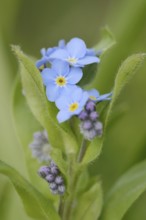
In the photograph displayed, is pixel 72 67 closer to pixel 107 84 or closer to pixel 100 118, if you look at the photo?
pixel 100 118

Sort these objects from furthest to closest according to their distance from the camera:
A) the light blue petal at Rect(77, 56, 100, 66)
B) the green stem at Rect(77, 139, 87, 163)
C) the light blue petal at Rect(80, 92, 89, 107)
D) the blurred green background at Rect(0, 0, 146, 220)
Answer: the blurred green background at Rect(0, 0, 146, 220) < the green stem at Rect(77, 139, 87, 163) < the light blue petal at Rect(77, 56, 100, 66) < the light blue petal at Rect(80, 92, 89, 107)

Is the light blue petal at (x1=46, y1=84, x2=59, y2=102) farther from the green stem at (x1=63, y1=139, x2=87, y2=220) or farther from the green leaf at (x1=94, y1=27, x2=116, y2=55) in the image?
the green leaf at (x1=94, y1=27, x2=116, y2=55)

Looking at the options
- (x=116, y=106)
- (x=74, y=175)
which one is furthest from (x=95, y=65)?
(x=116, y=106)

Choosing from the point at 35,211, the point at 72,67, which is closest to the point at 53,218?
the point at 35,211

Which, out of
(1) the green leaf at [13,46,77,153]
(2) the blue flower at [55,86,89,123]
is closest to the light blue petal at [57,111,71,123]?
(2) the blue flower at [55,86,89,123]

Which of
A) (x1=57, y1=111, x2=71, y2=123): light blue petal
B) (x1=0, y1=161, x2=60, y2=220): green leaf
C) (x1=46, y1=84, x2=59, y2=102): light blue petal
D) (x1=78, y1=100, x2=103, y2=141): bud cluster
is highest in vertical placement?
(x1=46, y1=84, x2=59, y2=102): light blue petal
